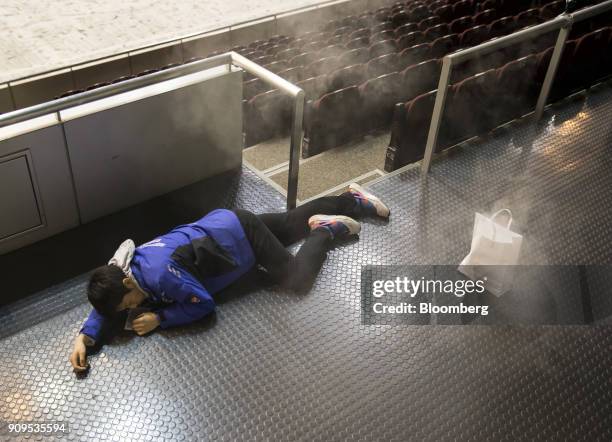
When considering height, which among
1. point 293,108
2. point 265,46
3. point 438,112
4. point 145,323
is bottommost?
point 265,46

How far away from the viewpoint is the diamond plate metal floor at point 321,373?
6.16 feet

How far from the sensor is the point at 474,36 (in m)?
4.96

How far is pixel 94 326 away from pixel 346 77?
2704 millimetres

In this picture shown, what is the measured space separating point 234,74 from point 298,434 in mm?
1557

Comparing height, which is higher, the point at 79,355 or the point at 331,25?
the point at 79,355

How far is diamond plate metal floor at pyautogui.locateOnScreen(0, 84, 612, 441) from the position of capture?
1.88 metres

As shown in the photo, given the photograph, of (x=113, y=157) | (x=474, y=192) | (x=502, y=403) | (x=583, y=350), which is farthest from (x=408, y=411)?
(x=113, y=157)

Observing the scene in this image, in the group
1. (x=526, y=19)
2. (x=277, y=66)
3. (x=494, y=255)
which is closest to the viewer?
(x=494, y=255)

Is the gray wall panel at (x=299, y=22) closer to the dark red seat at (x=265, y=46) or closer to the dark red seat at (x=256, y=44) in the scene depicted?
the dark red seat at (x=256, y=44)

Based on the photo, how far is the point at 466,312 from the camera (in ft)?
7.44

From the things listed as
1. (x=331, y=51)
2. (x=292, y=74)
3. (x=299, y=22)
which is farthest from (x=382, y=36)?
(x=299, y=22)

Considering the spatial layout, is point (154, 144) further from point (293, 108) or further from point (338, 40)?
point (338, 40)

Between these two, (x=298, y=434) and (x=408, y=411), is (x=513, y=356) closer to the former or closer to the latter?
(x=408, y=411)

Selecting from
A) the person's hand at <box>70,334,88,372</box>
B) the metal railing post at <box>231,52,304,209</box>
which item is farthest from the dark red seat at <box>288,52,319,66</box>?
the person's hand at <box>70,334,88,372</box>
